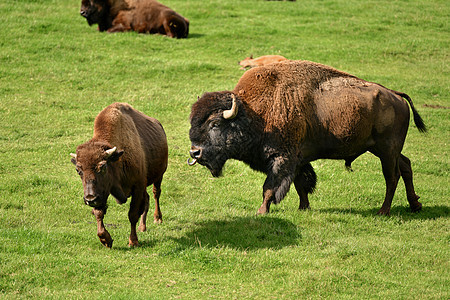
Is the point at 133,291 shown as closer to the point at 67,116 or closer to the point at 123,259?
the point at 123,259

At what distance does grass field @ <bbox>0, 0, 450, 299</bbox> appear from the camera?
7398mm

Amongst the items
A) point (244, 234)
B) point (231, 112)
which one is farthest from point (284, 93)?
point (244, 234)

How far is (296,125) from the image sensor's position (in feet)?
32.1

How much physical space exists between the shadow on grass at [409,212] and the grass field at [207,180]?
0.19 feet

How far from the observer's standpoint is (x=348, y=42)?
73.3 ft

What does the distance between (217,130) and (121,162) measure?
2010mm

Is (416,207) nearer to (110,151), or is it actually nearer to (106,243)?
(106,243)

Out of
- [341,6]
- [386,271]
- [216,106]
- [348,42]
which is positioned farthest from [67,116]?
[341,6]

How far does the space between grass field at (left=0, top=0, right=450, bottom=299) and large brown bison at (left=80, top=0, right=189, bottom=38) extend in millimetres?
495

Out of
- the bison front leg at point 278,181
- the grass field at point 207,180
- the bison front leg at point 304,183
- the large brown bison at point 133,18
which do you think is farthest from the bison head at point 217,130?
the large brown bison at point 133,18

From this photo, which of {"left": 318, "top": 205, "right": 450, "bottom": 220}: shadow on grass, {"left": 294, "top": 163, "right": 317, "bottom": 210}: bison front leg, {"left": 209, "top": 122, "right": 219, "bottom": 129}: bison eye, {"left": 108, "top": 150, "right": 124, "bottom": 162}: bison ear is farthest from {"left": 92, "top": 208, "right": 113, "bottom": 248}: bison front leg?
{"left": 318, "top": 205, "right": 450, "bottom": 220}: shadow on grass

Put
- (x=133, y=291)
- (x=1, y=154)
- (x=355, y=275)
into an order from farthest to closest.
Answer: (x=1, y=154)
(x=355, y=275)
(x=133, y=291)

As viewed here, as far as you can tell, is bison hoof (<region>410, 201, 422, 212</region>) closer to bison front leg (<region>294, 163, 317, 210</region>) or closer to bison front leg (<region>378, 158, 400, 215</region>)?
bison front leg (<region>378, 158, 400, 215</region>)

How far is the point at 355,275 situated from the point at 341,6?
21034mm
